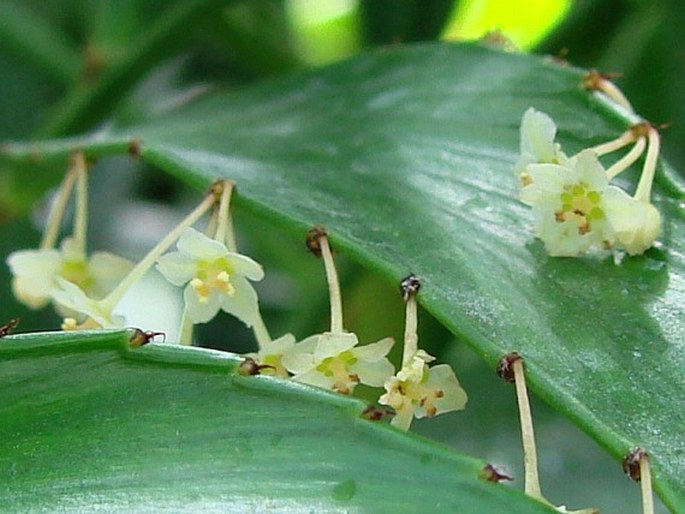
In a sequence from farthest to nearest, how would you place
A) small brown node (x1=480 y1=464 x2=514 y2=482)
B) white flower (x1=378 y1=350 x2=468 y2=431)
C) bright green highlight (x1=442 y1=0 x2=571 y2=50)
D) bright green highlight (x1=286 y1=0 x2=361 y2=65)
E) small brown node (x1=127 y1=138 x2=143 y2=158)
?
bright green highlight (x1=286 y1=0 x2=361 y2=65), bright green highlight (x1=442 y1=0 x2=571 y2=50), small brown node (x1=127 y1=138 x2=143 y2=158), white flower (x1=378 y1=350 x2=468 y2=431), small brown node (x1=480 y1=464 x2=514 y2=482)

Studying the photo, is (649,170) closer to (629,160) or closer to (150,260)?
(629,160)

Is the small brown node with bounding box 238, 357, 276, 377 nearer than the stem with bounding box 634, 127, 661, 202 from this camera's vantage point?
Yes

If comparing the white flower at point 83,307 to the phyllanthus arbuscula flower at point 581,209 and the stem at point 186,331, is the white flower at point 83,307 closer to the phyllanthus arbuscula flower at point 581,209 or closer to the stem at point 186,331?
the stem at point 186,331

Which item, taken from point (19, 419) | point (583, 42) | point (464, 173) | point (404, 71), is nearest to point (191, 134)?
point (404, 71)

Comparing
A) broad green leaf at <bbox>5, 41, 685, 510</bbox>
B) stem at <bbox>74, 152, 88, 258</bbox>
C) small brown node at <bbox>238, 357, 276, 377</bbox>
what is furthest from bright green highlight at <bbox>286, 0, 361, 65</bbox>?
small brown node at <bbox>238, 357, 276, 377</bbox>

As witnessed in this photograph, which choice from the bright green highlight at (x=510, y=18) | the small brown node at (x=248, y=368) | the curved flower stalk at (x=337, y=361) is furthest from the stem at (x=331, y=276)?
the bright green highlight at (x=510, y=18)

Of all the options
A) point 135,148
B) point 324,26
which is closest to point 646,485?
point 135,148

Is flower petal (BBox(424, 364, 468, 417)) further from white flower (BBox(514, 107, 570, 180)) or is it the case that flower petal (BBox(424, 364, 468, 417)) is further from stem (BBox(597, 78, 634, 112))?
stem (BBox(597, 78, 634, 112))
